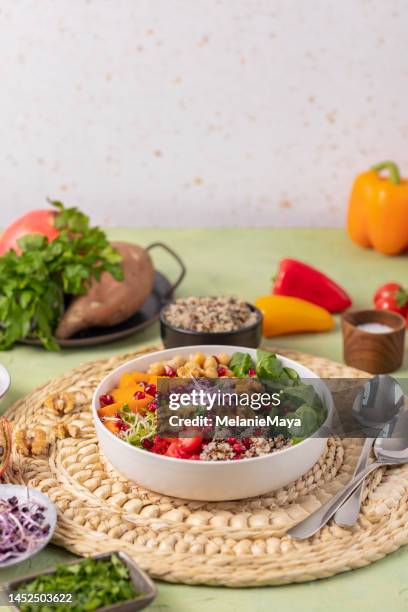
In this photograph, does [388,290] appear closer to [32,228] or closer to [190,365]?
[190,365]

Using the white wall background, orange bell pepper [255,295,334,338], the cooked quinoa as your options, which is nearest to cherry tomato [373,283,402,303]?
orange bell pepper [255,295,334,338]

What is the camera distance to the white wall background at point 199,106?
8.77 ft

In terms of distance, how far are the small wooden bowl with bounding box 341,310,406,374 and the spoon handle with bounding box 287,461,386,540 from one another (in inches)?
19.0

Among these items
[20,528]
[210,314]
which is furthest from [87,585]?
[210,314]

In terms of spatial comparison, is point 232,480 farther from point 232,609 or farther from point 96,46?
point 96,46

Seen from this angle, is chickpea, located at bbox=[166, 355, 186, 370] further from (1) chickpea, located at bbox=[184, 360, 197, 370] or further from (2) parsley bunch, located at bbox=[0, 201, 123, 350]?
(2) parsley bunch, located at bbox=[0, 201, 123, 350]

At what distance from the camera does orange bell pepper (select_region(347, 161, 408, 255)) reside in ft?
8.45

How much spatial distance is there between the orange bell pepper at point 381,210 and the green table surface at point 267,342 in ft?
0.20

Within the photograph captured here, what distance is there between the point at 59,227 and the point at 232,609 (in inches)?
46.0

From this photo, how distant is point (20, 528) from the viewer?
1.29 meters

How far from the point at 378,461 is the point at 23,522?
0.62 meters

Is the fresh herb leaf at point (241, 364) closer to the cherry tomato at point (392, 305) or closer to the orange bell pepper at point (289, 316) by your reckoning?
the orange bell pepper at point (289, 316)

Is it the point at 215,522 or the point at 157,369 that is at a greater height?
the point at 157,369

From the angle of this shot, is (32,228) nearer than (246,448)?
No
